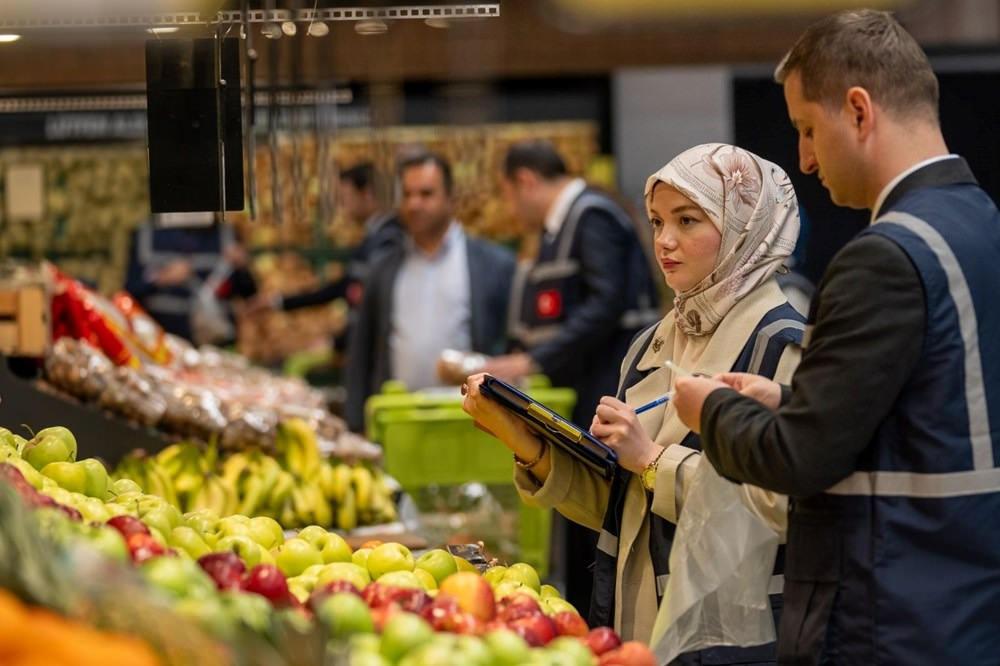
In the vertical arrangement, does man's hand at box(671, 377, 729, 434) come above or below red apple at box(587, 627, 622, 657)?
above

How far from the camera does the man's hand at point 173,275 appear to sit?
1041 centimetres

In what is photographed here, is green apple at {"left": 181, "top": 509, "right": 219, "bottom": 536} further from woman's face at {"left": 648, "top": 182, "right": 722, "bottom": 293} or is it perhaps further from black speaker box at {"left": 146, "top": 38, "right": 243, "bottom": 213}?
woman's face at {"left": 648, "top": 182, "right": 722, "bottom": 293}

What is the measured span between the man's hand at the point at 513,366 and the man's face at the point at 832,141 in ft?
13.0

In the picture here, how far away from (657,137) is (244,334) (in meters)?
3.16

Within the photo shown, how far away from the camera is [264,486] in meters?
5.10

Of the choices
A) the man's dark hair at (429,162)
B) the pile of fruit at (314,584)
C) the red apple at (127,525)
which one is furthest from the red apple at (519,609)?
the man's dark hair at (429,162)

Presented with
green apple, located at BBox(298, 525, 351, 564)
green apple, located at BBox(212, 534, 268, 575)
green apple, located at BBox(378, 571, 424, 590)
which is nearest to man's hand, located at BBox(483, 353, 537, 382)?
green apple, located at BBox(298, 525, 351, 564)

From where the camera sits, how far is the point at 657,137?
36.1 feet

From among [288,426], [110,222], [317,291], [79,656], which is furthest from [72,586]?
[110,222]

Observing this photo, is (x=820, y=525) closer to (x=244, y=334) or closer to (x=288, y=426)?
(x=288, y=426)

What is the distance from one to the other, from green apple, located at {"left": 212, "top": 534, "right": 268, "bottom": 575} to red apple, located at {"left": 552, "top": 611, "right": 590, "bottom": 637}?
0.59m

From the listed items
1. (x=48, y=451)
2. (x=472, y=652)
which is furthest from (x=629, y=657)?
(x=48, y=451)

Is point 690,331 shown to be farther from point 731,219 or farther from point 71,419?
point 71,419

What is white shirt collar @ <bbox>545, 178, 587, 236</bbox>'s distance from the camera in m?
6.80
